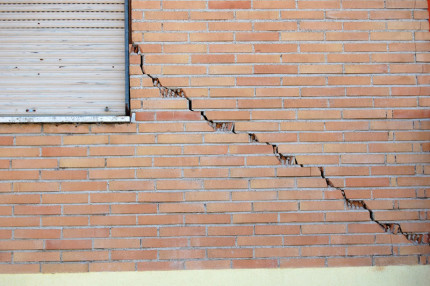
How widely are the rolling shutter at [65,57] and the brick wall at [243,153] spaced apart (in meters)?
0.15

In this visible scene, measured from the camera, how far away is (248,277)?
2.50 meters

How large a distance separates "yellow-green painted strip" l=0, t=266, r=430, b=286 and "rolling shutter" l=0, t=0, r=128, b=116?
1048 millimetres

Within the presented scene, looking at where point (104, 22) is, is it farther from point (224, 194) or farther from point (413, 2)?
point (413, 2)

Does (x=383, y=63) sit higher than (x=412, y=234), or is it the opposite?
(x=383, y=63)

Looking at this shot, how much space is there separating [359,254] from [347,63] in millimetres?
1230

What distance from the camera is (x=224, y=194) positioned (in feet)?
8.23

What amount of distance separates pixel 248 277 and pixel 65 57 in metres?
1.85

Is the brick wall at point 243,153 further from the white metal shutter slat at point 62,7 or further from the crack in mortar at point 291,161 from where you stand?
the white metal shutter slat at point 62,7

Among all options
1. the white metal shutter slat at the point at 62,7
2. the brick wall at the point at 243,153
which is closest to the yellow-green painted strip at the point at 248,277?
the brick wall at the point at 243,153

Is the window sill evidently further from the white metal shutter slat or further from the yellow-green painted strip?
the yellow-green painted strip

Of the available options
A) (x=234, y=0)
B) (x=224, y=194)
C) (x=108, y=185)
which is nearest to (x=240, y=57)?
(x=234, y=0)

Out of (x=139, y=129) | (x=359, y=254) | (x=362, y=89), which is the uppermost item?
(x=362, y=89)

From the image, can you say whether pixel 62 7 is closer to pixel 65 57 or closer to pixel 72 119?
pixel 65 57

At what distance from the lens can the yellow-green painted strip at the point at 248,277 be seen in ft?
8.10
